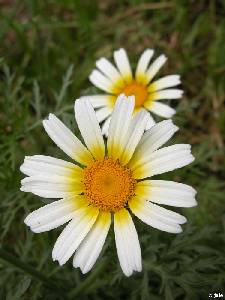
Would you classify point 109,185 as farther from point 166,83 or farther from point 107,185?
point 166,83

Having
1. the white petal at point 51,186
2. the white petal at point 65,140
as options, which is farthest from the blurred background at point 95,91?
the white petal at point 51,186

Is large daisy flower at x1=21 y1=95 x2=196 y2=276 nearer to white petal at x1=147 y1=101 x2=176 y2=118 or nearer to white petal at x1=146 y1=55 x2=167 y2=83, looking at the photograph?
white petal at x1=147 y1=101 x2=176 y2=118

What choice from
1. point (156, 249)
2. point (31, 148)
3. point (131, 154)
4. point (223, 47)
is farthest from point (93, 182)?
point (223, 47)

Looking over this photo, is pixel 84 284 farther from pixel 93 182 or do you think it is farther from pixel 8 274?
pixel 93 182

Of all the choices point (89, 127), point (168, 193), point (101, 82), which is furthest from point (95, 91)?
point (168, 193)

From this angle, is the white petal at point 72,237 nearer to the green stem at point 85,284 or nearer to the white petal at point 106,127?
the green stem at point 85,284

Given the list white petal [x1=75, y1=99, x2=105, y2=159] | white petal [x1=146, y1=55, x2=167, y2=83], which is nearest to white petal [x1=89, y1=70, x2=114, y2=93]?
white petal [x1=146, y1=55, x2=167, y2=83]

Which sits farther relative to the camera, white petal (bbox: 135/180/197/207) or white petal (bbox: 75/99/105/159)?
white petal (bbox: 75/99/105/159)
